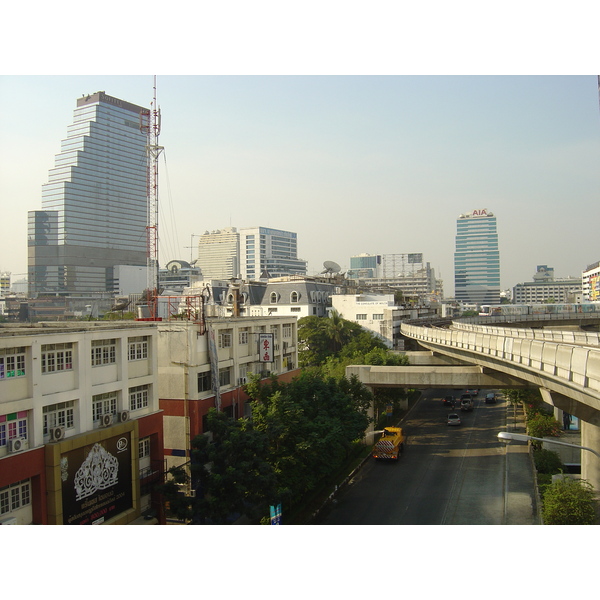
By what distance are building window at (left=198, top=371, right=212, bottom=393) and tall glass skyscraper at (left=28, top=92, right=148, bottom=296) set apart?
138492 millimetres

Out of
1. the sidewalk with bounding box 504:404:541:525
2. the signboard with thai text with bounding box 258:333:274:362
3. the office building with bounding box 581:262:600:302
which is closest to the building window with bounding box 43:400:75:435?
the signboard with thai text with bounding box 258:333:274:362

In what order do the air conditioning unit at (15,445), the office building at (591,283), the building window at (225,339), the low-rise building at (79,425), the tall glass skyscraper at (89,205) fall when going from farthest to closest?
the office building at (591,283) → the tall glass skyscraper at (89,205) → the building window at (225,339) → the low-rise building at (79,425) → the air conditioning unit at (15,445)

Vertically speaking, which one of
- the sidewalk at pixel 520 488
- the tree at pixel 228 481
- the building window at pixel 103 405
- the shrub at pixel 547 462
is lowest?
the sidewalk at pixel 520 488

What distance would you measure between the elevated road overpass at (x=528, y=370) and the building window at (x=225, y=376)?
11.4m

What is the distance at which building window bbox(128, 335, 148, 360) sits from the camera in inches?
898

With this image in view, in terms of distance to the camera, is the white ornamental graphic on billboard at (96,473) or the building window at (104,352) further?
the building window at (104,352)

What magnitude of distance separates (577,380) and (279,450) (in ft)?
39.6

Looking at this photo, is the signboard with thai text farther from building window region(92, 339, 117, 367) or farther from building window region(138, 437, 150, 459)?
building window region(92, 339, 117, 367)

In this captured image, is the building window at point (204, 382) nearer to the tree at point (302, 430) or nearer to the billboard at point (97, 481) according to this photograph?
the tree at point (302, 430)

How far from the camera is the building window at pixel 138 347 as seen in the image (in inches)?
898

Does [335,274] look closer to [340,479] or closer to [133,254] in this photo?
[340,479]

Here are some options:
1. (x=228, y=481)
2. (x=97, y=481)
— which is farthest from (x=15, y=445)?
(x=228, y=481)

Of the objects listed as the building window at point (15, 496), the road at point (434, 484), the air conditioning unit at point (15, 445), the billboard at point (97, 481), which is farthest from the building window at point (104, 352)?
the road at point (434, 484)

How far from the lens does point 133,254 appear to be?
173m
